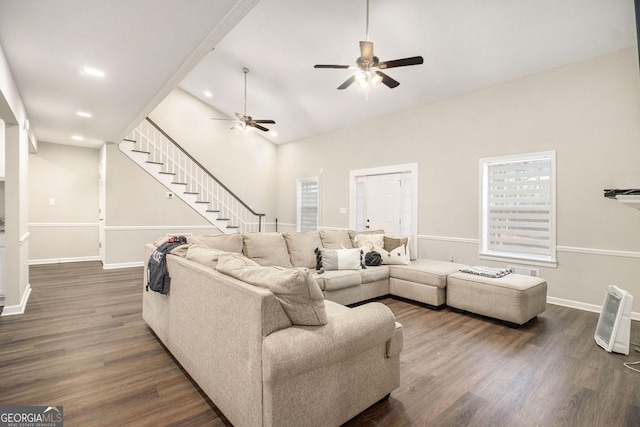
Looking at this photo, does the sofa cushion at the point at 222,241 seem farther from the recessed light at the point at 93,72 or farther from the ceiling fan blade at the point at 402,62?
the ceiling fan blade at the point at 402,62

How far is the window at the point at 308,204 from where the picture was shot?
7.93 metres

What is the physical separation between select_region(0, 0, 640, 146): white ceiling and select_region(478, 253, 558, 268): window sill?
8.62 ft

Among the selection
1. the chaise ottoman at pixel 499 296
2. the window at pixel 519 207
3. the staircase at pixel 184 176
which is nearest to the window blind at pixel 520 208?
the window at pixel 519 207

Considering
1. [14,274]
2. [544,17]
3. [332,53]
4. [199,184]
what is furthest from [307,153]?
[14,274]

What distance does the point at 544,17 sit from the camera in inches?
134

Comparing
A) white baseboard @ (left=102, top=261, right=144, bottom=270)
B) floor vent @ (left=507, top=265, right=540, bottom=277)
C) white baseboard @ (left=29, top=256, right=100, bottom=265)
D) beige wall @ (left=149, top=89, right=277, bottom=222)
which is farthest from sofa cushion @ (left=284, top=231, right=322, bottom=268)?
white baseboard @ (left=29, top=256, right=100, bottom=265)

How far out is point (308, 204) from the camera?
815 centimetres

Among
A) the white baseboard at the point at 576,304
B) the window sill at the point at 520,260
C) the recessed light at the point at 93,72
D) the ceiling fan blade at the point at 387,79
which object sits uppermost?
the ceiling fan blade at the point at 387,79

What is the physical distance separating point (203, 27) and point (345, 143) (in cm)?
489

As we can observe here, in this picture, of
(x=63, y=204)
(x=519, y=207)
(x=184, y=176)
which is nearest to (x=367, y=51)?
(x=519, y=207)

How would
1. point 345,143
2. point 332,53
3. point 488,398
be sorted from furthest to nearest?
point 345,143, point 332,53, point 488,398

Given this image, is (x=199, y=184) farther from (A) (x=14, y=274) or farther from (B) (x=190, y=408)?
(B) (x=190, y=408)

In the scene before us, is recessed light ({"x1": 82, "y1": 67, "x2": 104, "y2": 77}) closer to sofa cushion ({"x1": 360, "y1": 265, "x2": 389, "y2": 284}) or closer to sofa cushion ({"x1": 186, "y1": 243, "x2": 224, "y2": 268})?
sofa cushion ({"x1": 186, "y1": 243, "x2": 224, "y2": 268})

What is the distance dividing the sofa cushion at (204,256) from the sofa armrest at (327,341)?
35.0 inches
